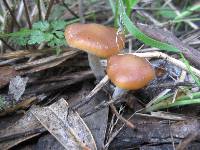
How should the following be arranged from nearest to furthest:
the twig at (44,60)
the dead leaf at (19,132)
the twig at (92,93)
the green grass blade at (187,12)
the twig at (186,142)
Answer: the twig at (186,142) → the dead leaf at (19,132) → the twig at (92,93) → the twig at (44,60) → the green grass blade at (187,12)

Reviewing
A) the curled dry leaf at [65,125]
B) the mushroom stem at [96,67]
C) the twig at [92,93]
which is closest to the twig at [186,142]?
the curled dry leaf at [65,125]

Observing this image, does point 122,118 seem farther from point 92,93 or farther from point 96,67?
point 96,67

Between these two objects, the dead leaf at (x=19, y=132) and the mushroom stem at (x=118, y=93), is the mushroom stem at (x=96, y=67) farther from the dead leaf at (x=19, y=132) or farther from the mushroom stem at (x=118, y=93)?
the dead leaf at (x=19, y=132)

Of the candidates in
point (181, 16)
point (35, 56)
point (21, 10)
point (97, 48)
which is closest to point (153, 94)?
point (97, 48)

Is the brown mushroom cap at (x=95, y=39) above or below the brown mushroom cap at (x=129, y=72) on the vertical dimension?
above

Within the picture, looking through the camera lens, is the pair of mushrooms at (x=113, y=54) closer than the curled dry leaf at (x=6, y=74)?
Yes

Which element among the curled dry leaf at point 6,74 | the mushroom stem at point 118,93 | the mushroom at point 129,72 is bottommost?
the mushroom stem at point 118,93

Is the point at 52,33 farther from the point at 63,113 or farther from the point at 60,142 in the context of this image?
the point at 60,142

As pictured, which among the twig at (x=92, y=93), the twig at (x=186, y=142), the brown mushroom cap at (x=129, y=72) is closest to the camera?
the twig at (x=186, y=142)

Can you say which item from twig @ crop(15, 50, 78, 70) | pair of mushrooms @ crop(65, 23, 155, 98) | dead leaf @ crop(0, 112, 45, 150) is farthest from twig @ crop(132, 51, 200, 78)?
dead leaf @ crop(0, 112, 45, 150)
